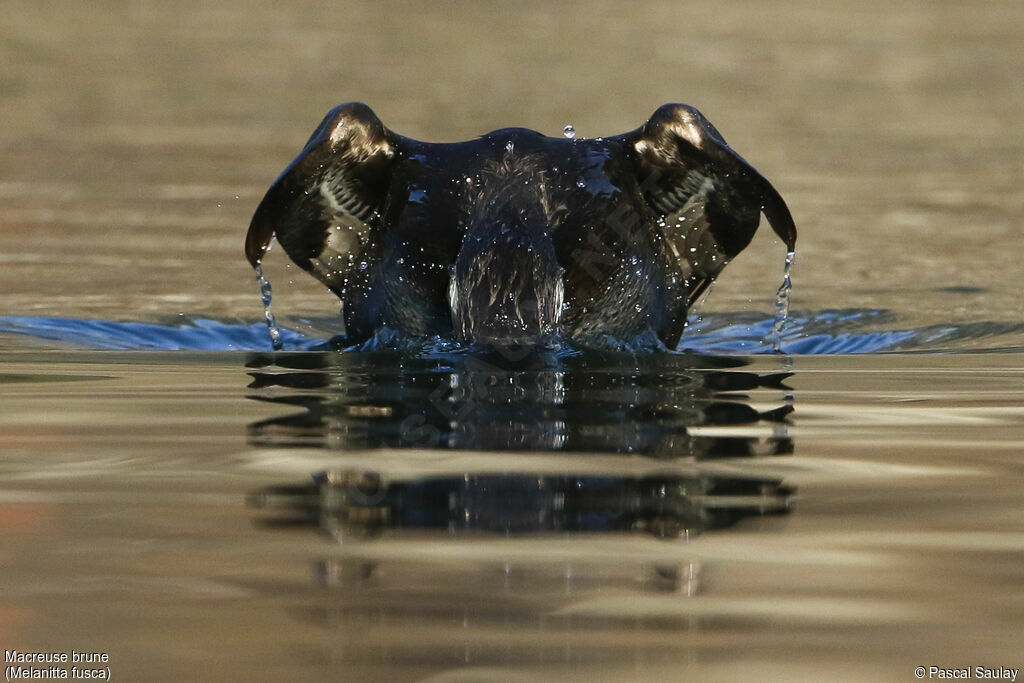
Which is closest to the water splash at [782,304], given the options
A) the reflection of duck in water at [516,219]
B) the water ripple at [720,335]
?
the water ripple at [720,335]

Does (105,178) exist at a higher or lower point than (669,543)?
higher

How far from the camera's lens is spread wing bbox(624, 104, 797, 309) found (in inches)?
256

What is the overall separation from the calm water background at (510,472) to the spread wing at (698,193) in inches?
24.6

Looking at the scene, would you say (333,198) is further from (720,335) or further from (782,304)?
(720,335)

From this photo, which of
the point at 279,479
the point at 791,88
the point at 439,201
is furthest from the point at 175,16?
the point at 279,479

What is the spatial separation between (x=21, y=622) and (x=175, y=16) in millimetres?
20230

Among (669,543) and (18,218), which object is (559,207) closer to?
(669,543)

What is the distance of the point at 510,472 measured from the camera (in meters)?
3.71

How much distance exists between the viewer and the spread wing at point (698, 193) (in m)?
6.50

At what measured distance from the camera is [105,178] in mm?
13289

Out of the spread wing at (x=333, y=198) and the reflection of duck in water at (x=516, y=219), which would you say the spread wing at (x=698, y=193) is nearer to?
the reflection of duck in water at (x=516, y=219)

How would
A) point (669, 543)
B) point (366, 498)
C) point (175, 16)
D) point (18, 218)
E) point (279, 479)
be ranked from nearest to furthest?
1. point (669, 543)
2. point (366, 498)
3. point (279, 479)
4. point (18, 218)
5. point (175, 16)

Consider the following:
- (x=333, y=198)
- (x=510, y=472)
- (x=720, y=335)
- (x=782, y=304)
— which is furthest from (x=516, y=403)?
(x=720, y=335)

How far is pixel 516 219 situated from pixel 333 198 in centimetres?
94
